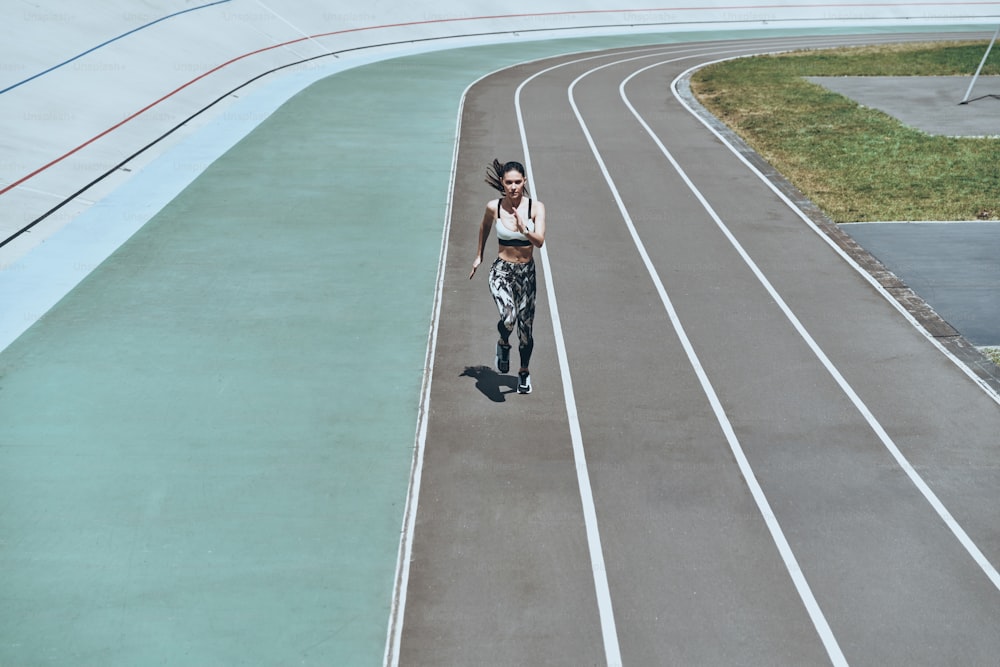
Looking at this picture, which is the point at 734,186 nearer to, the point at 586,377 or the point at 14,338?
the point at 586,377

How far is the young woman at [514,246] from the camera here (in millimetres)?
8461

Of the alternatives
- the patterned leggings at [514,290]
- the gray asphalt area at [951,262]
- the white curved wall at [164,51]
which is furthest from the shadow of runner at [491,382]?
the white curved wall at [164,51]

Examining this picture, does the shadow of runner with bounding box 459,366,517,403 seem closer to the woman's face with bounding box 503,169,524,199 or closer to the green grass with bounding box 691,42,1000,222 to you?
the woman's face with bounding box 503,169,524,199

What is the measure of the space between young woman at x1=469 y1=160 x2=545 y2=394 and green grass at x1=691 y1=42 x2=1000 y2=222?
8.04 metres

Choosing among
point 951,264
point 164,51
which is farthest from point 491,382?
point 164,51

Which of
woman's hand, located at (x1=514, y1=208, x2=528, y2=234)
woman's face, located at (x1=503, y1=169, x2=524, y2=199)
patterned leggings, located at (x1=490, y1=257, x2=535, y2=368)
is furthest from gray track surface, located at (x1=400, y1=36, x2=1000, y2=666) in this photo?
woman's face, located at (x1=503, y1=169, x2=524, y2=199)

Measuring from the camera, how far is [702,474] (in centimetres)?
820

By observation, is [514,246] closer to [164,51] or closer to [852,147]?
[852,147]

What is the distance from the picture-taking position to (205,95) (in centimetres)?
2272

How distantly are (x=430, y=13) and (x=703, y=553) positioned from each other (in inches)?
1261

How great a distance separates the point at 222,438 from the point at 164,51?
18322 mm

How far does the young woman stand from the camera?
8.46 metres

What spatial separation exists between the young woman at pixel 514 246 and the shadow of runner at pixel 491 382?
585 mm

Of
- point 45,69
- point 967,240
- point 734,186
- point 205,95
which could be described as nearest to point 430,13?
point 205,95
